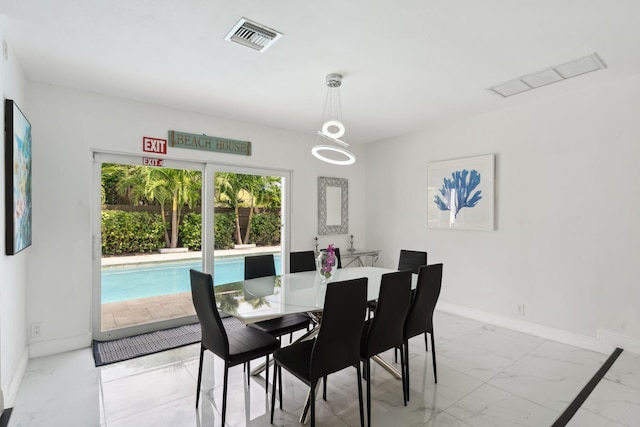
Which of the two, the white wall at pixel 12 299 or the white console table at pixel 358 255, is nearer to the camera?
the white wall at pixel 12 299

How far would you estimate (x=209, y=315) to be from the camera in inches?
84.4

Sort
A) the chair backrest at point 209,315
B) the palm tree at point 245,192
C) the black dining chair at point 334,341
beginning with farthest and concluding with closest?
1. the palm tree at point 245,192
2. the chair backrest at point 209,315
3. the black dining chair at point 334,341

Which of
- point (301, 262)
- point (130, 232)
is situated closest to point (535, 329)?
point (301, 262)

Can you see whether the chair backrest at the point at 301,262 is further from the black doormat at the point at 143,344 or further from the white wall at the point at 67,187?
the white wall at the point at 67,187

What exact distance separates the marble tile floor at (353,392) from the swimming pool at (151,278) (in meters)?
0.68

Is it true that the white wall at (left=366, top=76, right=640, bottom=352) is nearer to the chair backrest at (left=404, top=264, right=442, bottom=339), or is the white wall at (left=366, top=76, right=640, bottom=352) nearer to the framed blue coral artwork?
the framed blue coral artwork

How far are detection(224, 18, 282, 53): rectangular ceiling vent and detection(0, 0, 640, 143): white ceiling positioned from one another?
0.05 metres

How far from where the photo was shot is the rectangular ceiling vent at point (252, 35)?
7.50 feet

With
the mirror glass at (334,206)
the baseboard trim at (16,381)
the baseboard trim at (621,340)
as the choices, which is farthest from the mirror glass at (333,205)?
the baseboard trim at (16,381)

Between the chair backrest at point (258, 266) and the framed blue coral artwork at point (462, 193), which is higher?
the framed blue coral artwork at point (462, 193)

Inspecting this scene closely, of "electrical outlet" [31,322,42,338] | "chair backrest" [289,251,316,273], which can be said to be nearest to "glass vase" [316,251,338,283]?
"chair backrest" [289,251,316,273]

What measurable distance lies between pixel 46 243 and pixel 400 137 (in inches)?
183

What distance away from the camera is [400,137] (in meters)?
5.33

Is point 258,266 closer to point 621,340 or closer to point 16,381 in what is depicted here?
point 16,381
